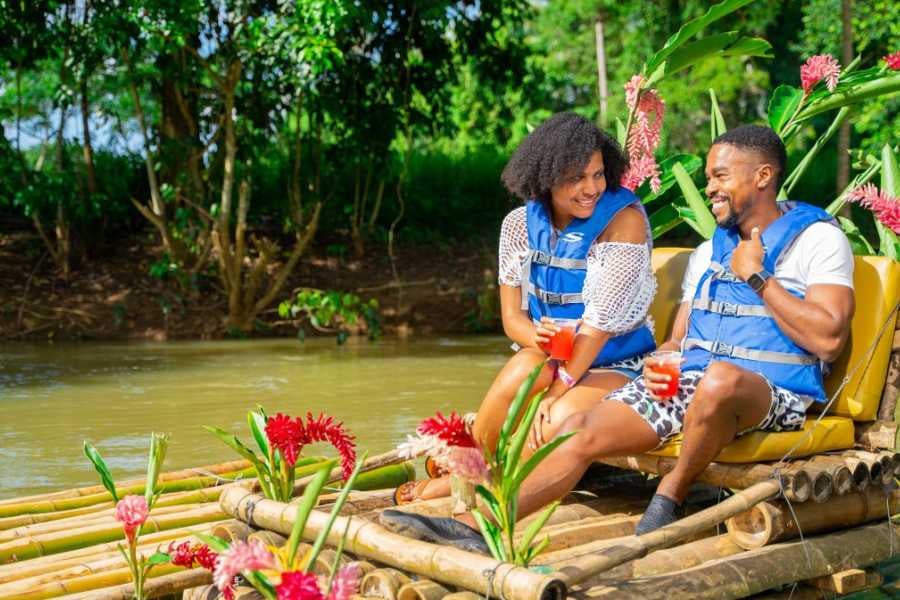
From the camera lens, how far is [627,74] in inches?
870

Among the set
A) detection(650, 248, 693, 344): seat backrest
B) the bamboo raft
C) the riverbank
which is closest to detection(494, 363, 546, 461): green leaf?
the bamboo raft

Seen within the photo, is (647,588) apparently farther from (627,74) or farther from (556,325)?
(627,74)

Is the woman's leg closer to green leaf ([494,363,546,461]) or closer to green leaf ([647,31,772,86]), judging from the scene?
green leaf ([494,363,546,461])

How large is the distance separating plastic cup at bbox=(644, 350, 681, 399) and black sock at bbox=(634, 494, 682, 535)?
325 millimetres

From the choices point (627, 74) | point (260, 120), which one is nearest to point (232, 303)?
point (260, 120)

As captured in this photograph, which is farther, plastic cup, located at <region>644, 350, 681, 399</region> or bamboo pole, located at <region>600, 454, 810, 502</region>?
plastic cup, located at <region>644, 350, 681, 399</region>

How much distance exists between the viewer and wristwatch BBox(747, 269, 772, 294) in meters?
3.92

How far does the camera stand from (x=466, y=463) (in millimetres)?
3180

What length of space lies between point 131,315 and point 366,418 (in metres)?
5.80

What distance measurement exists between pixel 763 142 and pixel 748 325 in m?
0.65

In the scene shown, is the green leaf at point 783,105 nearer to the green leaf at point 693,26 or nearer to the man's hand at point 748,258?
the green leaf at point 693,26

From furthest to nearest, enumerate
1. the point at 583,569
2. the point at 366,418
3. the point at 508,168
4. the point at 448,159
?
1. the point at 448,159
2. the point at 366,418
3. the point at 508,168
4. the point at 583,569

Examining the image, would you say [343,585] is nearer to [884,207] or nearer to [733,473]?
[733,473]

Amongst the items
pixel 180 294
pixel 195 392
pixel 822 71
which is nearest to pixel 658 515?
pixel 822 71
